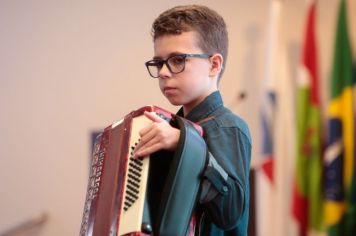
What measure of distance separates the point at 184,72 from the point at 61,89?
1.50 metres

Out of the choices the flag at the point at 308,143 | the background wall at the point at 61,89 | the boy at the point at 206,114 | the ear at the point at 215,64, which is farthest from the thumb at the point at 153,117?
the background wall at the point at 61,89

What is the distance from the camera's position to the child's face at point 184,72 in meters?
0.86

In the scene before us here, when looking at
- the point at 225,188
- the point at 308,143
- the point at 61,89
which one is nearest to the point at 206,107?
the point at 225,188

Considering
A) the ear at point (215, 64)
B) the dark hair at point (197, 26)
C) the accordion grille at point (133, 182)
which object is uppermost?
the dark hair at point (197, 26)

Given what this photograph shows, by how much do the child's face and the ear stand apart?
Answer: 14mm

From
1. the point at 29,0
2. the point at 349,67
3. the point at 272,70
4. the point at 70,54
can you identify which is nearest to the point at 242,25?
the point at 272,70

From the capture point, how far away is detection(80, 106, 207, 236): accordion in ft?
2.36

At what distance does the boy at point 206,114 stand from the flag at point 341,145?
38.0 inches

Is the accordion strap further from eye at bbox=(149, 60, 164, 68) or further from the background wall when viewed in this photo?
the background wall

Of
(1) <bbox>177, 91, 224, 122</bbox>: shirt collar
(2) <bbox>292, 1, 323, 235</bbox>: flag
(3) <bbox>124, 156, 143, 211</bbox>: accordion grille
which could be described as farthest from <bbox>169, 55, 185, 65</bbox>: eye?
(2) <bbox>292, 1, 323, 235</bbox>: flag

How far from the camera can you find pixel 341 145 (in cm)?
171

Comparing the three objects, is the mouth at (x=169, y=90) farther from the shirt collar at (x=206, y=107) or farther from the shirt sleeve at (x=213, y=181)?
the shirt sleeve at (x=213, y=181)

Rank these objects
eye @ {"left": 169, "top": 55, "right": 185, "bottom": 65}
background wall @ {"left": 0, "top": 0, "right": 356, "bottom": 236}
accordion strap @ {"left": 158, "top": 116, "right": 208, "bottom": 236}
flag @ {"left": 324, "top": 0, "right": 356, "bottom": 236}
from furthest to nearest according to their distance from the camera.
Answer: background wall @ {"left": 0, "top": 0, "right": 356, "bottom": 236} < flag @ {"left": 324, "top": 0, "right": 356, "bottom": 236} < eye @ {"left": 169, "top": 55, "right": 185, "bottom": 65} < accordion strap @ {"left": 158, "top": 116, "right": 208, "bottom": 236}

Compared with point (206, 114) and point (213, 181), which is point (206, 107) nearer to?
point (206, 114)
